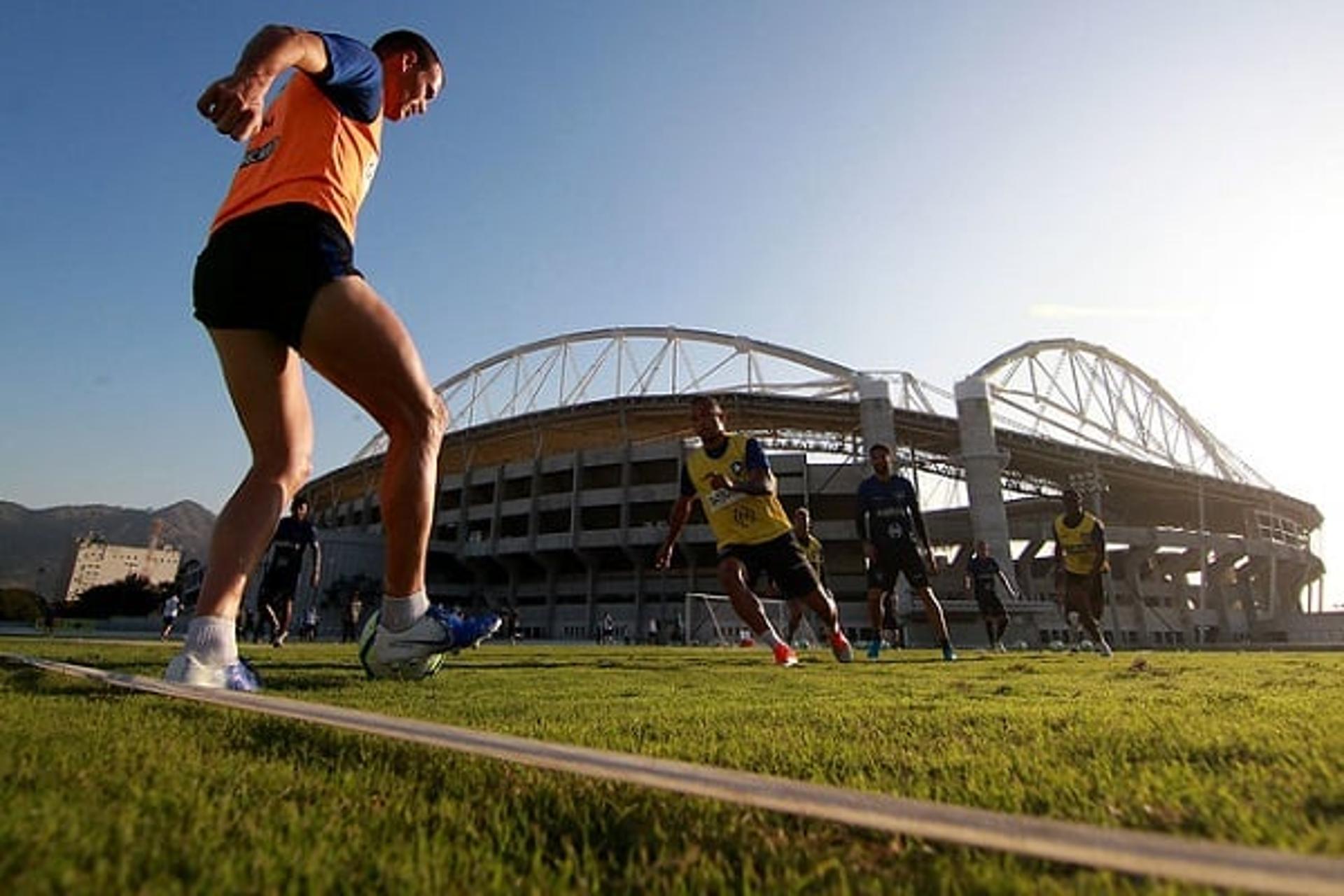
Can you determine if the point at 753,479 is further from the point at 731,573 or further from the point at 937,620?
the point at 937,620

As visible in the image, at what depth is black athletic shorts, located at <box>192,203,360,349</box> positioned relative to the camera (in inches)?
112

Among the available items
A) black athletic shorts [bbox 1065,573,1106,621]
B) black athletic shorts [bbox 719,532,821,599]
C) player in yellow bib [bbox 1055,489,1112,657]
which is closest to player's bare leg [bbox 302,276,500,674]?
black athletic shorts [bbox 719,532,821,599]

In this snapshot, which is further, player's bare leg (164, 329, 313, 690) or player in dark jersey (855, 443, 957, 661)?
player in dark jersey (855, 443, 957, 661)

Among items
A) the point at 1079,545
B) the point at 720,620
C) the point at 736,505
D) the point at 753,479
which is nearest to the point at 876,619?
the point at 1079,545

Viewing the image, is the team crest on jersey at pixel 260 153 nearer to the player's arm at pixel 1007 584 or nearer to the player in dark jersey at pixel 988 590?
the player in dark jersey at pixel 988 590

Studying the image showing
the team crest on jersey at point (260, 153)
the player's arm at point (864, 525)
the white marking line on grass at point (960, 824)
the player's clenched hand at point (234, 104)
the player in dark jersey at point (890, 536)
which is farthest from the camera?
the player's arm at point (864, 525)

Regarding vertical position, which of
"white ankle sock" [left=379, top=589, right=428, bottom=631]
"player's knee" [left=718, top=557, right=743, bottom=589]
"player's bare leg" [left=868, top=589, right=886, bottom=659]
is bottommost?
"player's bare leg" [left=868, top=589, right=886, bottom=659]

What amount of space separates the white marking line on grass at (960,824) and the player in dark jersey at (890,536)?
27.1 feet

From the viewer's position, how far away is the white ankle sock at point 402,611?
345 centimetres

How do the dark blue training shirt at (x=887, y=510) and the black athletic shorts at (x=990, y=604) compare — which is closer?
the dark blue training shirt at (x=887, y=510)

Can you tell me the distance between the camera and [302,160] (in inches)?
118

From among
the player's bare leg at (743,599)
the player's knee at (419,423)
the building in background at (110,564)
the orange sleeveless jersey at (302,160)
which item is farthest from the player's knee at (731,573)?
the building in background at (110,564)

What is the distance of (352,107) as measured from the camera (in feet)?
10.2

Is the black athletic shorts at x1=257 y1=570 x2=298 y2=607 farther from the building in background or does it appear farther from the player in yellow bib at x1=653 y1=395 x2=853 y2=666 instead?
the building in background
